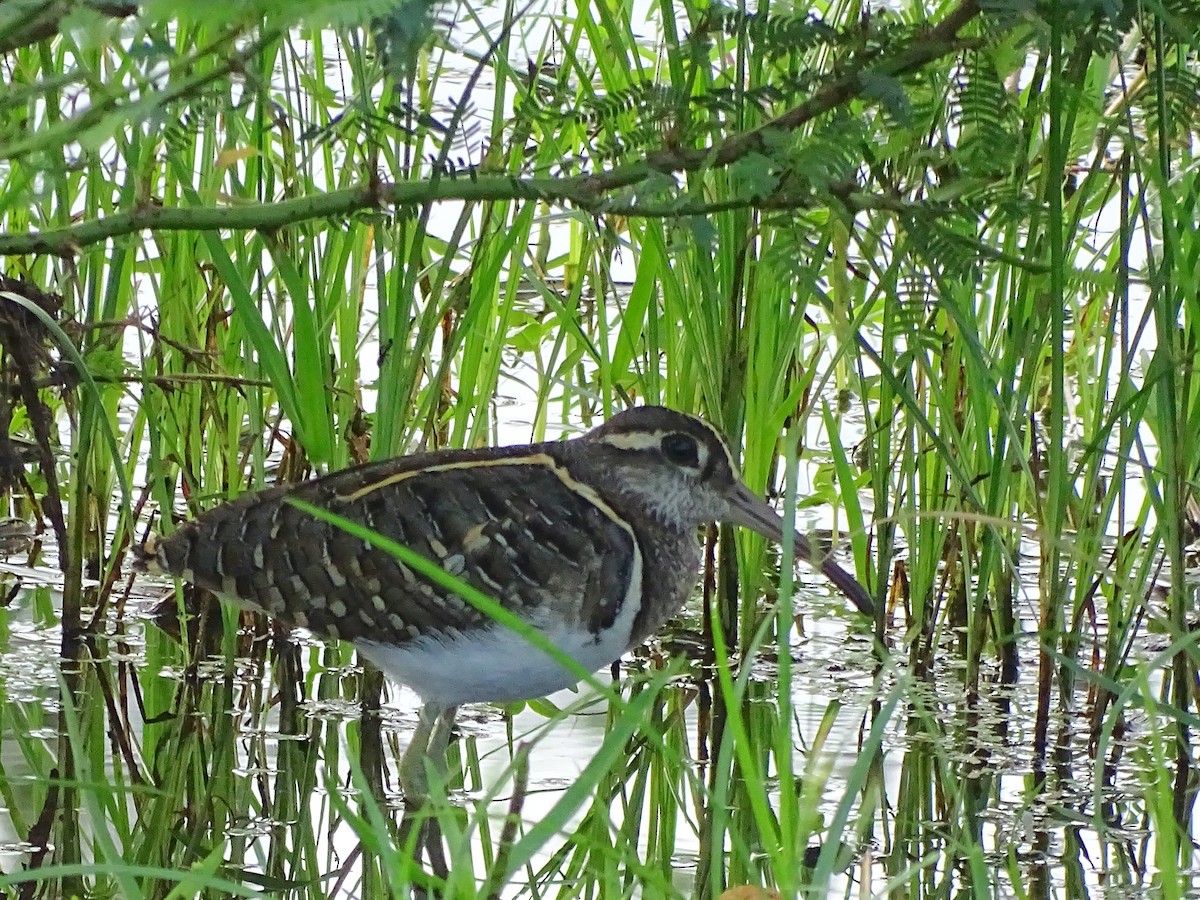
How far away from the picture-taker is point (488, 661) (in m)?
3.26

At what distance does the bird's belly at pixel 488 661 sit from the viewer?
3230 mm

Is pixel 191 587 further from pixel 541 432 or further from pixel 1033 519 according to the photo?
pixel 1033 519

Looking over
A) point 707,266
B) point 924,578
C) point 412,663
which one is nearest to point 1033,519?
point 924,578

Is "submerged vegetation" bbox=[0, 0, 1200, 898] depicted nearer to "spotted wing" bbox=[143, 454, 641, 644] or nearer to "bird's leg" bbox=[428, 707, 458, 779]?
"bird's leg" bbox=[428, 707, 458, 779]

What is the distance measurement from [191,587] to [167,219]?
68.7 inches

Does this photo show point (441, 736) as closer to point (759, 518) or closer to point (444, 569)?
point (444, 569)

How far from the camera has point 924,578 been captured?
3885mm

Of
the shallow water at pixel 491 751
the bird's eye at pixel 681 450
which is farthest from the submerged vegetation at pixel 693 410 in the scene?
the bird's eye at pixel 681 450

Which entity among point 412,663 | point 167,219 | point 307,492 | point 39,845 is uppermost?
point 167,219

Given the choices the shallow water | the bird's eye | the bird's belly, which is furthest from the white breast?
the bird's eye

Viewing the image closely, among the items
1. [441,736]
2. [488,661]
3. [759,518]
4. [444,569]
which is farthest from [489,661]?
[759,518]

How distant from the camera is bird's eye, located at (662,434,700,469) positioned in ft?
11.8

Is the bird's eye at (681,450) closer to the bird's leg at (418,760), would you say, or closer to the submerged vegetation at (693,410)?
the submerged vegetation at (693,410)

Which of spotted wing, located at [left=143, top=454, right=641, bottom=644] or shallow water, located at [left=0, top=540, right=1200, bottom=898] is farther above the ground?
spotted wing, located at [left=143, top=454, right=641, bottom=644]
